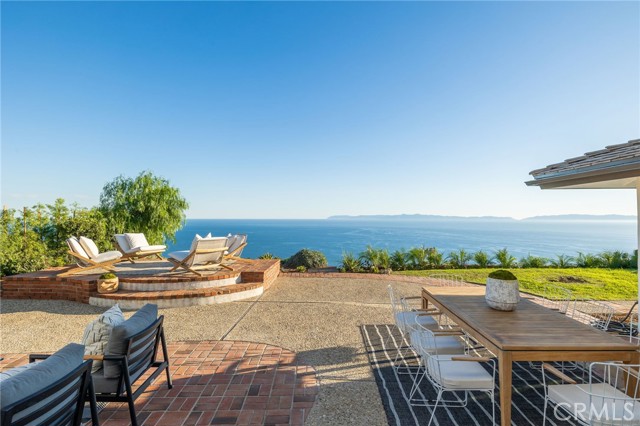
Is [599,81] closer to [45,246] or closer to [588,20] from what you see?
[588,20]

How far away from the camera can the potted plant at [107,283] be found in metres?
6.28

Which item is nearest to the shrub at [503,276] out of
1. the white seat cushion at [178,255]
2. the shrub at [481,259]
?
the white seat cushion at [178,255]

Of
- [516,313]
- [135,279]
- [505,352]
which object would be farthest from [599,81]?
[135,279]

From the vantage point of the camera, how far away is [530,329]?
2820 millimetres

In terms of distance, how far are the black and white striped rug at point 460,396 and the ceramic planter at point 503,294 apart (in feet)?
2.83

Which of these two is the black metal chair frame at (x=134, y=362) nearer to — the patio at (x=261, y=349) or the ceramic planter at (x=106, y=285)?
the patio at (x=261, y=349)

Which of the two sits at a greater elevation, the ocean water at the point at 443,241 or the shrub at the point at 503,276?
the shrub at the point at 503,276

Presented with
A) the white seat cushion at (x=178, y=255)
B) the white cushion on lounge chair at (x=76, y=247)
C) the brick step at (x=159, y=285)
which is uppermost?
the white cushion on lounge chair at (x=76, y=247)

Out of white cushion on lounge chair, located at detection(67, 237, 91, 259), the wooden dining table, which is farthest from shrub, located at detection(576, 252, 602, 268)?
white cushion on lounge chair, located at detection(67, 237, 91, 259)

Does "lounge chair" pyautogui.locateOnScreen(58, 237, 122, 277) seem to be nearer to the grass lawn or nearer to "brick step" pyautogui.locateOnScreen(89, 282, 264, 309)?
"brick step" pyautogui.locateOnScreen(89, 282, 264, 309)

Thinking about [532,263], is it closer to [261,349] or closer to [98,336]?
[261,349]

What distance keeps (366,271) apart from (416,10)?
8.53m

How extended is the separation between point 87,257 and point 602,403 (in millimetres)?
9291

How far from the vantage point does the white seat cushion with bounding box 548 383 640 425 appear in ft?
6.68
